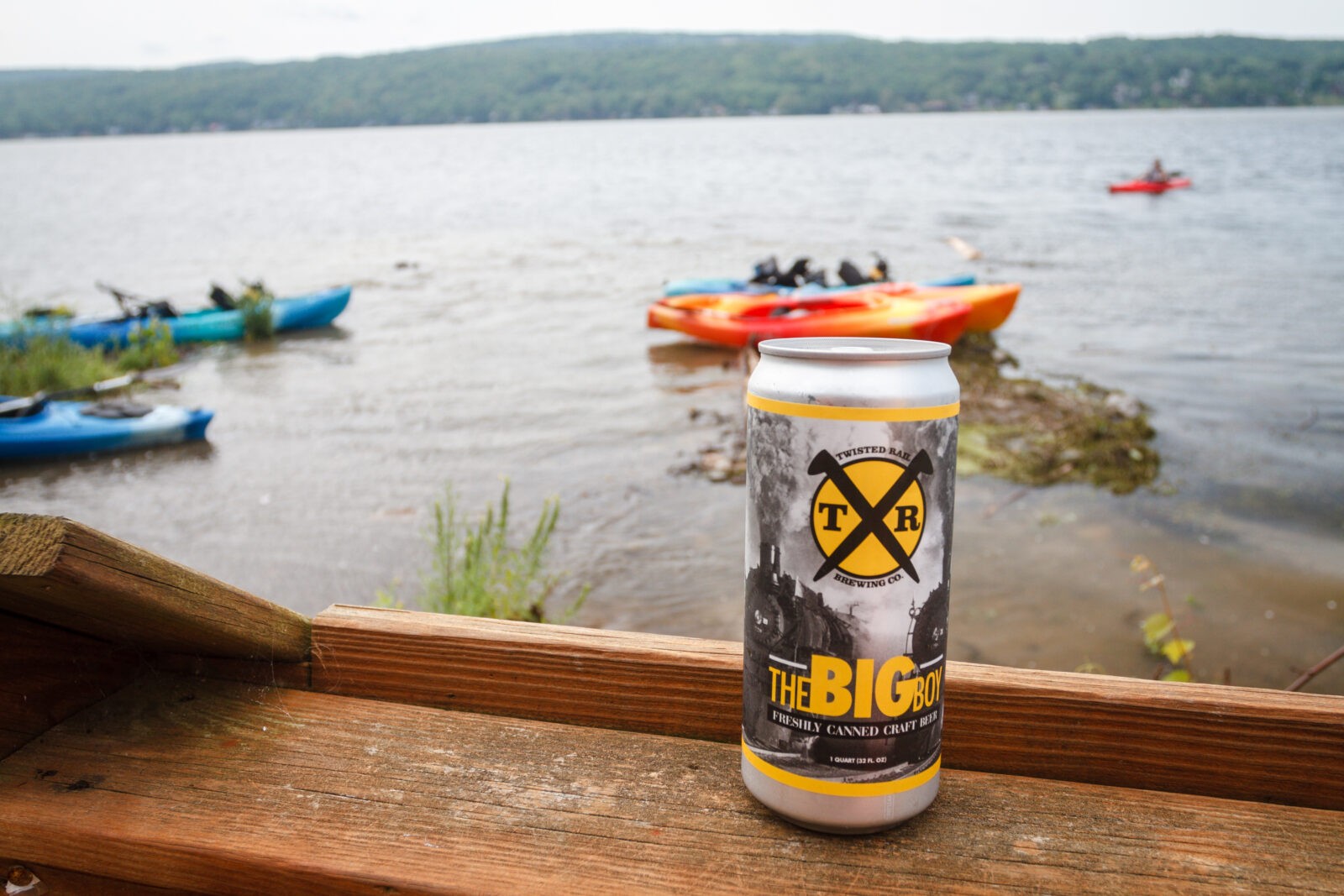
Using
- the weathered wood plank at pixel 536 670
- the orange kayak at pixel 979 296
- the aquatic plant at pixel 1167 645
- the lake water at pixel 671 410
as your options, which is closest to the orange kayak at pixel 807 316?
the orange kayak at pixel 979 296

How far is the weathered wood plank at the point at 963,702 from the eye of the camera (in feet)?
3.35

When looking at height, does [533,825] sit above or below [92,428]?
above

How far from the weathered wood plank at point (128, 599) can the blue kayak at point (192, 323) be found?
1240cm

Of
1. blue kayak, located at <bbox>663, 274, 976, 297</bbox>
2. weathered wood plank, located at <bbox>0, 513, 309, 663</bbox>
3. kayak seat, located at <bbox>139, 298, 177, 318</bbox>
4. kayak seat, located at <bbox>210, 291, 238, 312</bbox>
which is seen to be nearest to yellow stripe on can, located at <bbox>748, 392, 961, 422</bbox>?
weathered wood plank, located at <bbox>0, 513, 309, 663</bbox>

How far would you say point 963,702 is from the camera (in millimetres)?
1090

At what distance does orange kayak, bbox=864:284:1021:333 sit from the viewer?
11.3 metres

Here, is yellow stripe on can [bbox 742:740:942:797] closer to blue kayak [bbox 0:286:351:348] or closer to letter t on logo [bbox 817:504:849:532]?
letter t on logo [bbox 817:504:849:532]

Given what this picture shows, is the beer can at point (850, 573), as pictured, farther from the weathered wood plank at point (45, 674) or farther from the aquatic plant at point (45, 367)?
the aquatic plant at point (45, 367)

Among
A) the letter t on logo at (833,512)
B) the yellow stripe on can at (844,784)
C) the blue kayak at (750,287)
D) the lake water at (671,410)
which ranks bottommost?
the lake water at (671,410)

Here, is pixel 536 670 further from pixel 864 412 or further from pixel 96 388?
pixel 96 388

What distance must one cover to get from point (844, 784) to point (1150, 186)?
3722cm

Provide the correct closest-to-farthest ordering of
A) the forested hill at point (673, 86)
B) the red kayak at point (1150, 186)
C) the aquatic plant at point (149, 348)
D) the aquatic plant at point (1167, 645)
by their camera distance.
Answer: the aquatic plant at point (1167, 645), the aquatic plant at point (149, 348), the red kayak at point (1150, 186), the forested hill at point (673, 86)

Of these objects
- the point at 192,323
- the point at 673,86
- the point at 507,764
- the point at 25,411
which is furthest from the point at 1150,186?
the point at 673,86

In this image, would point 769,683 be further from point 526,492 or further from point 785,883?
point 526,492
